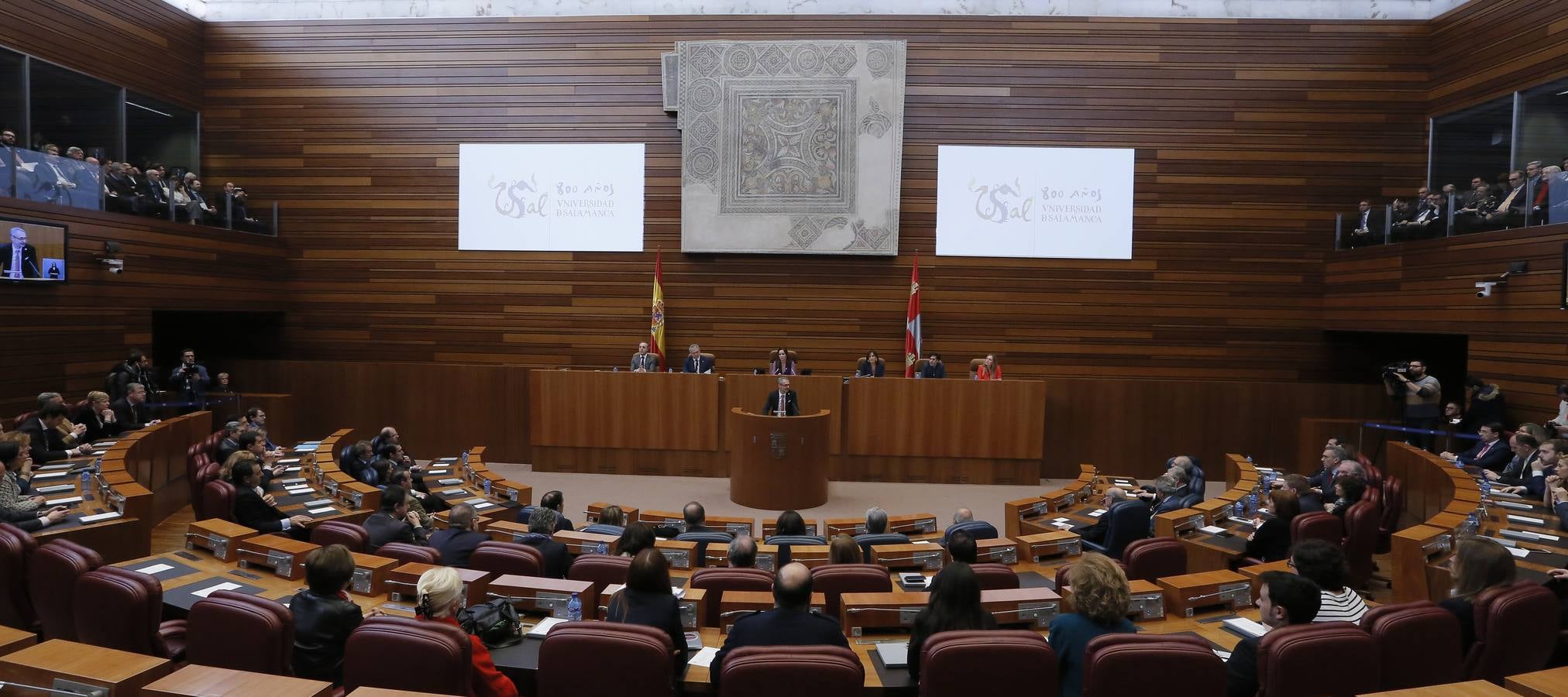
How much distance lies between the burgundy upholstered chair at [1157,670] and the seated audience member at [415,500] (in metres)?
4.31

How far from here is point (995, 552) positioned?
14.9ft

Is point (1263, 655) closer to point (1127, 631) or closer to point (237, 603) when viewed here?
point (1127, 631)

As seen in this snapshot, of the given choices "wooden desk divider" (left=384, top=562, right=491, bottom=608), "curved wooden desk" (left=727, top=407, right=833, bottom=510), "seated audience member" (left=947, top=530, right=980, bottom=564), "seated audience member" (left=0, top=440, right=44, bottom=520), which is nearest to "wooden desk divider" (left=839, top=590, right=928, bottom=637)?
"seated audience member" (left=947, top=530, right=980, bottom=564)

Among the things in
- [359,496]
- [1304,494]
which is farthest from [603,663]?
[1304,494]

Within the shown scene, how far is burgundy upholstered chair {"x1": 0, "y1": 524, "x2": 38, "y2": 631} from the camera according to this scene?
143 inches

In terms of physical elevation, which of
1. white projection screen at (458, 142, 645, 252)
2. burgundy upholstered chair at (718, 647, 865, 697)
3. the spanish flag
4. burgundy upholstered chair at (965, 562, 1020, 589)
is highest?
white projection screen at (458, 142, 645, 252)

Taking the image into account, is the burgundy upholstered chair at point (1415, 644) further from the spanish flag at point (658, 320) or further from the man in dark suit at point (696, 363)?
the spanish flag at point (658, 320)

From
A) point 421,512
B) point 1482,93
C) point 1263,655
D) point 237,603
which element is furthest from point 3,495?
point 1482,93

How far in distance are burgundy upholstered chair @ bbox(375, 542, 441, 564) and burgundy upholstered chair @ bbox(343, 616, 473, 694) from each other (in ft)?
5.13

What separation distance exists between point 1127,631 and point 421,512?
→ 483 cm

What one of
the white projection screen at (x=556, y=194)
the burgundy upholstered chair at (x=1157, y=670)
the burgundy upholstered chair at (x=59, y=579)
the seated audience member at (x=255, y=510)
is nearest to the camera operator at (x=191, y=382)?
the white projection screen at (x=556, y=194)

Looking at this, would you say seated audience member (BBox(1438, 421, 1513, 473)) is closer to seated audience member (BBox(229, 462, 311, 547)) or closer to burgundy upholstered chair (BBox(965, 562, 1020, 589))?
burgundy upholstered chair (BBox(965, 562, 1020, 589))

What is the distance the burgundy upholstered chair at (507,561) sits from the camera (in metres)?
4.02

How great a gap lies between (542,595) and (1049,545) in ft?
9.65
